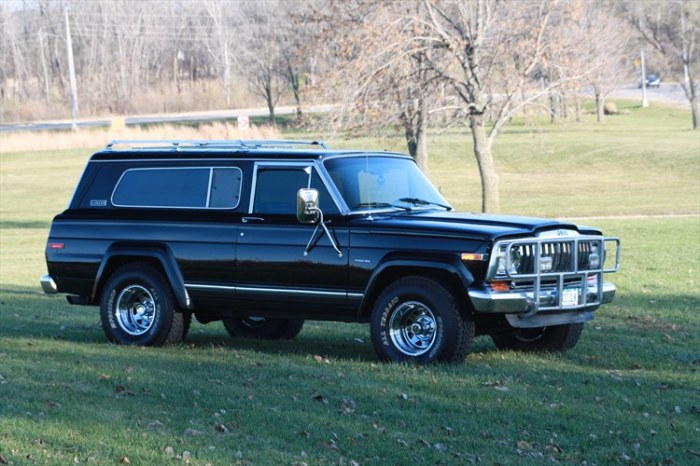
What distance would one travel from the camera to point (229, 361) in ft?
33.5

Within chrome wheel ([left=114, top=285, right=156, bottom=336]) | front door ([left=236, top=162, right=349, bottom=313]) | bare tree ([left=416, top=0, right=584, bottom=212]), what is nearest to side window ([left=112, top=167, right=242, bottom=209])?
front door ([left=236, top=162, right=349, bottom=313])

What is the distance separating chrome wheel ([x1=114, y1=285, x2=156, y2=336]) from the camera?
11.5 meters

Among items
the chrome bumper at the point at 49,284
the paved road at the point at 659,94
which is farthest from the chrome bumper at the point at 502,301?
the paved road at the point at 659,94

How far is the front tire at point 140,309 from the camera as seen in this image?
11320 millimetres

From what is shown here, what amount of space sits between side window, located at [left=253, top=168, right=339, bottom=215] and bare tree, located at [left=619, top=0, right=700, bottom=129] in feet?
205

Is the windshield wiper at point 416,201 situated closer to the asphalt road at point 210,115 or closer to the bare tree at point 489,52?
the bare tree at point 489,52

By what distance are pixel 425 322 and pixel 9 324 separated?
601 cm

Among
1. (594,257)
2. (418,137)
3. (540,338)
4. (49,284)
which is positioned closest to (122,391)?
(49,284)

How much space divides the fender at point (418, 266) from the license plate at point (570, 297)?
1.00 m

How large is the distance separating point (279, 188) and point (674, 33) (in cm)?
7948

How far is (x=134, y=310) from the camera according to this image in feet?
38.1

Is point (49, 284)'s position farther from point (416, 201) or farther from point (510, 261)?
point (510, 261)

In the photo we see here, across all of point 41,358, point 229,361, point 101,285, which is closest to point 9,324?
point 101,285

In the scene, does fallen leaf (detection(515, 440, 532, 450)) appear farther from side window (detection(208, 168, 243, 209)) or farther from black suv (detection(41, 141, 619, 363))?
side window (detection(208, 168, 243, 209))
